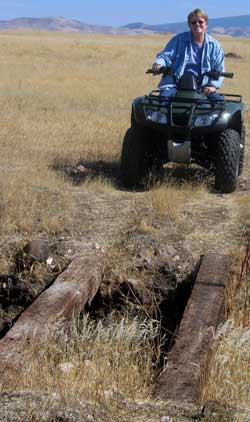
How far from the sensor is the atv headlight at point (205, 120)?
7082mm

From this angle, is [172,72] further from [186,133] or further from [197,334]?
[197,334]

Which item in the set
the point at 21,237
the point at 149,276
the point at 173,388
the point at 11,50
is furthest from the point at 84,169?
the point at 11,50

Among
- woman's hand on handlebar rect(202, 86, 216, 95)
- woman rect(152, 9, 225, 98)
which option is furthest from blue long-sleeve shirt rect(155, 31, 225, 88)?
woman's hand on handlebar rect(202, 86, 216, 95)

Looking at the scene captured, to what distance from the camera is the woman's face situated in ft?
24.3

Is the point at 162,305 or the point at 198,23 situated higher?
the point at 198,23

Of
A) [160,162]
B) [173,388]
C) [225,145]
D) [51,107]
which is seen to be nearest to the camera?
[173,388]

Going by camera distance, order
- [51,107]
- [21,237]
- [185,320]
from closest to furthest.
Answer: [185,320] → [21,237] → [51,107]

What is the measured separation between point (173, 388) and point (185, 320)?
105 centimetres

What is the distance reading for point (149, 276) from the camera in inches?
225

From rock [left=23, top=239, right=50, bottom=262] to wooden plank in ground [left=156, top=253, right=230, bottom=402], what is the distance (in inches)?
51.3

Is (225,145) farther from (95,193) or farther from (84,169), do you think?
(84,169)

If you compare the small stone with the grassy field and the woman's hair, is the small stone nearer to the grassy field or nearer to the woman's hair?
the grassy field

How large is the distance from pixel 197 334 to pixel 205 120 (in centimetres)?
338

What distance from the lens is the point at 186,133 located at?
7059mm
